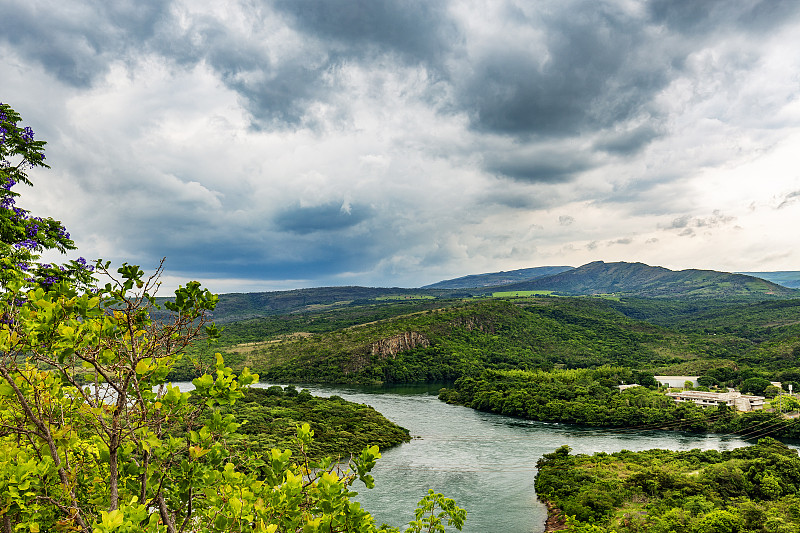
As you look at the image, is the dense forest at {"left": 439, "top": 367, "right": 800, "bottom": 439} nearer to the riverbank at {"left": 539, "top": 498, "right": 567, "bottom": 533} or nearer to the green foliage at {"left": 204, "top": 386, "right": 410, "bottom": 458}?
the green foliage at {"left": 204, "top": 386, "right": 410, "bottom": 458}

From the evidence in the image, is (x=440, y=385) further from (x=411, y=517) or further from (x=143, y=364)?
(x=143, y=364)

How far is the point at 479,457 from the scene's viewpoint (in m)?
40.6

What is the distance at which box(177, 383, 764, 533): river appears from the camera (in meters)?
28.4

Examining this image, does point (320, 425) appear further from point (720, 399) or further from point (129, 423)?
point (720, 399)

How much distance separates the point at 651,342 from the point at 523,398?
209 ft

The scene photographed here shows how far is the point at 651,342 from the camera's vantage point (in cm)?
10744

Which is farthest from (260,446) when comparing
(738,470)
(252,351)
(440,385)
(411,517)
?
(252,351)

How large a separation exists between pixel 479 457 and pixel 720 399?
3536 cm

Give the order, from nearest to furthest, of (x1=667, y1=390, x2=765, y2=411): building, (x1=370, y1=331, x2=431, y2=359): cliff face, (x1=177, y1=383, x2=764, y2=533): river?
(x1=177, y1=383, x2=764, y2=533): river, (x1=667, y1=390, x2=765, y2=411): building, (x1=370, y1=331, x2=431, y2=359): cliff face

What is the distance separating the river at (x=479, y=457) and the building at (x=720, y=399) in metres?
9.28

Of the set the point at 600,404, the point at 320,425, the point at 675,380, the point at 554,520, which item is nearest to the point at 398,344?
the point at 600,404

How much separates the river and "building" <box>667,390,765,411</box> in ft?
30.4

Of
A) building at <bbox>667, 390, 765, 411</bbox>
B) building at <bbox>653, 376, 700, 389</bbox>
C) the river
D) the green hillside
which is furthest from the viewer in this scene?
the green hillside

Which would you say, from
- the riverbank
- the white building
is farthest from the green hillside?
the riverbank
